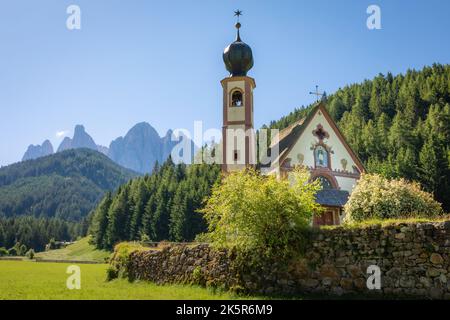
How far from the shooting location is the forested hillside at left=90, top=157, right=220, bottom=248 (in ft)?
260

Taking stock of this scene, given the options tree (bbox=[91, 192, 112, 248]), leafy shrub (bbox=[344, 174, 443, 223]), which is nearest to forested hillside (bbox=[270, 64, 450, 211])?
leafy shrub (bbox=[344, 174, 443, 223])

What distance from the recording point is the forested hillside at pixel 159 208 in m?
79.4

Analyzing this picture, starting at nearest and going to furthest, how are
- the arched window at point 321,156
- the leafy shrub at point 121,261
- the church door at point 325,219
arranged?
the leafy shrub at point 121,261 < the church door at point 325,219 < the arched window at point 321,156

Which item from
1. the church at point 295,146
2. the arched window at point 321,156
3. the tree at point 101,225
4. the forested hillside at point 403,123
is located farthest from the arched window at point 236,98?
the tree at point 101,225

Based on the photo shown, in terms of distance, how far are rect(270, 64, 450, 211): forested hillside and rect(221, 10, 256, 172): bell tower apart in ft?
119

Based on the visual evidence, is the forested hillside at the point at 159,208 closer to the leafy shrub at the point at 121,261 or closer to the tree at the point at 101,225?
the tree at the point at 101,225

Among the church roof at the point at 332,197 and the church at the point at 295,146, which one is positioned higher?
the church at the point at 295,146

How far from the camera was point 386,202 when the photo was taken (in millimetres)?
21859

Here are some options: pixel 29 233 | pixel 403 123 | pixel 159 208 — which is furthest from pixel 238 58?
pixel 29 233

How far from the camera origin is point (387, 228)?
14.5 m

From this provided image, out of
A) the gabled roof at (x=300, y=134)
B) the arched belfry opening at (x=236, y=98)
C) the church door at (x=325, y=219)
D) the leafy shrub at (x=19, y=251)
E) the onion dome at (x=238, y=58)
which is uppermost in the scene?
the onion dome at (x=238, y=58)

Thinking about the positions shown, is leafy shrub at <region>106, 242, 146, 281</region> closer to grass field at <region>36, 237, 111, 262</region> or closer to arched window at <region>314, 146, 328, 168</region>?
arched window at <region>314, 146, 328, 168</region>

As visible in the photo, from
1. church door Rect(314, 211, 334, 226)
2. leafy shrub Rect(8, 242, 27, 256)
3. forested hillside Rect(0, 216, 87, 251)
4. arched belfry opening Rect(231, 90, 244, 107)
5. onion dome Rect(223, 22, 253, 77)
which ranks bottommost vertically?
leafy shrub Rect(8, 242, 27, 256)
